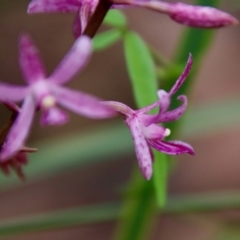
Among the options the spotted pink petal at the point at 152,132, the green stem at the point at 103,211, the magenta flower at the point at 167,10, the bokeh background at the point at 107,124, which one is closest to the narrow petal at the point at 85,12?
the magenta flower at the point at 167,10

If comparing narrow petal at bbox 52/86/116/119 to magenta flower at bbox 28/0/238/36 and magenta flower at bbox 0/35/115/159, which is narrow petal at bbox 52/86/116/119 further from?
magenta flower at bbox 28/0/238/36

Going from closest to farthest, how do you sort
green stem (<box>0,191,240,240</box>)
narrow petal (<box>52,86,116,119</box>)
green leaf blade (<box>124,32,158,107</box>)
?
Answer: narrow petal (<box>52,86,116,119</box>) < green leaf blade (<box>124,32,158,107</box>) < green stem (<box>0,191,240,240</box>)

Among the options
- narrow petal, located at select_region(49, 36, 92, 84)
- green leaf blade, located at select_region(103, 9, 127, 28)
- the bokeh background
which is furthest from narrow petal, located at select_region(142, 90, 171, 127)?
the bokeh background

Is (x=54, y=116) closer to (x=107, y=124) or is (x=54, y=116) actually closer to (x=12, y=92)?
(x=12, y=92)

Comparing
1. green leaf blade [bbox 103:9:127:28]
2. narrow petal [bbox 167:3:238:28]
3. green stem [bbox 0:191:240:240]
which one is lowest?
green stem [bbox 0:191:240:240]

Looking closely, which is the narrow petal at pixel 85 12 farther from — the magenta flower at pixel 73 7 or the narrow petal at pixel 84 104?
the narrow petal at pixel 84 104

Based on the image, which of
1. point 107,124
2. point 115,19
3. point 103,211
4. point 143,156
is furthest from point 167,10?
point 107,124

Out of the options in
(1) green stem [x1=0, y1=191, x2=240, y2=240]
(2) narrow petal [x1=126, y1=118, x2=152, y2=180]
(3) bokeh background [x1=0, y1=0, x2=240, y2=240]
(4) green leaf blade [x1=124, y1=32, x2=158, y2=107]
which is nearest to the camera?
(2) narrow petal [x1=126, y1=118, x2=152, y2=180]
